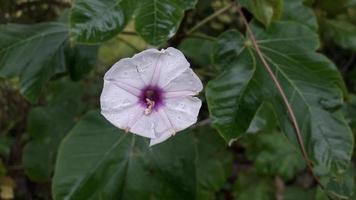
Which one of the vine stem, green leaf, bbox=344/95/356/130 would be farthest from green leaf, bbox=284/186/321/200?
the vine stem

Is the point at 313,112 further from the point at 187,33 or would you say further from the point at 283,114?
the point at 187,33

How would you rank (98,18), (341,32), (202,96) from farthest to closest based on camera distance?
1. (341,32)
2. (202,96)
3. (98,18)

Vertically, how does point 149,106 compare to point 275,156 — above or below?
above

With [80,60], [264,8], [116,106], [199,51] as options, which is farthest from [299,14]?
[116,106]

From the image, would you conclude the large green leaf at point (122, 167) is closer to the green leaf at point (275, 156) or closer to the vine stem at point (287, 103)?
the vine stem at point (287, 103)

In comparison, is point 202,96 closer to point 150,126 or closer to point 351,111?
point 351,111

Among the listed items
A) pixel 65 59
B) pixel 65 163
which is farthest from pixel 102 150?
pixel 65 59
